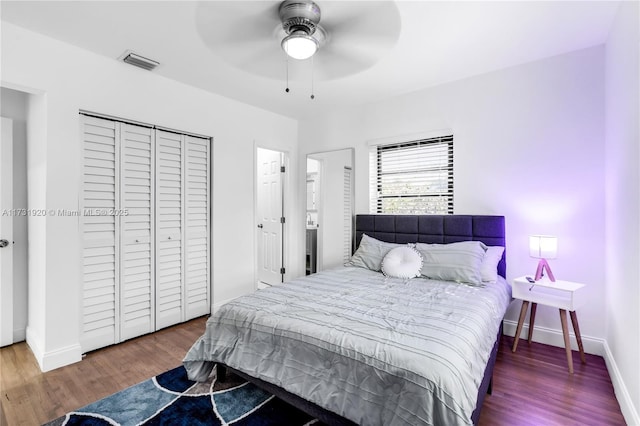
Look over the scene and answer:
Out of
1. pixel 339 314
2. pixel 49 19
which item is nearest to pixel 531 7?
pixel 339 314

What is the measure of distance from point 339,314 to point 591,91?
2.79m

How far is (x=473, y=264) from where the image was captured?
265 centimetres

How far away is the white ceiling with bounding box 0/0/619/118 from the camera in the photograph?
78.8 inches

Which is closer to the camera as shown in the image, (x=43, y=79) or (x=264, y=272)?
(x=43, y=79)

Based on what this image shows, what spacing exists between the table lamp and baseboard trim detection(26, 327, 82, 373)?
3857 mm

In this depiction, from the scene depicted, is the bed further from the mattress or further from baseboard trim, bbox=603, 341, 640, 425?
baseboard trim, bbox=603, 341, 640, 425

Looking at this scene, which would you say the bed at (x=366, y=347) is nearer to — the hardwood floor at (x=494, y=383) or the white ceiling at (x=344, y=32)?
the hardwood floor at (x=494, y=383)

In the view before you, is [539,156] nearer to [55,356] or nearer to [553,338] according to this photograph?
[553,338]

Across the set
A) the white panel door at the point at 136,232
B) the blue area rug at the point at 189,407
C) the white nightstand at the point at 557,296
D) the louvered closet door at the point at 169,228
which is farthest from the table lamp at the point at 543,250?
the white panel door at the point at 136,232

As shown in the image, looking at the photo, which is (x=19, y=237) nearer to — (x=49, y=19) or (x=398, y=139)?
(x=49, y=19)

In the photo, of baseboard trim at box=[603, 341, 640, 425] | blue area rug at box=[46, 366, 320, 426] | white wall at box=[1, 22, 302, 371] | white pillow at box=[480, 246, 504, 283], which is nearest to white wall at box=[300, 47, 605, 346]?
white pillow at box=[480, 246, 504, 283]

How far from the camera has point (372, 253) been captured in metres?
3.25

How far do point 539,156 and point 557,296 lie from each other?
124 centimetres

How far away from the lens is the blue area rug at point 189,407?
5.88 ft
